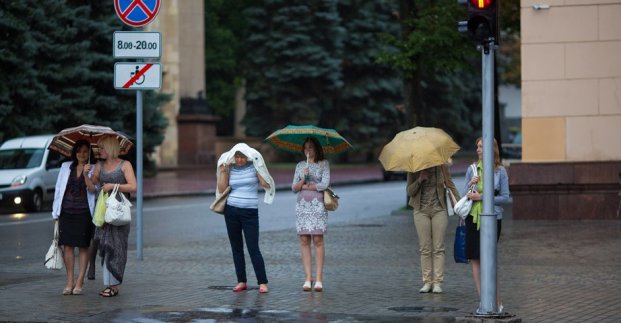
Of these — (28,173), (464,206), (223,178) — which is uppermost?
(223,178)

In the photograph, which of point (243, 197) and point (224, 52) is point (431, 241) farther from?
point (224, 52)

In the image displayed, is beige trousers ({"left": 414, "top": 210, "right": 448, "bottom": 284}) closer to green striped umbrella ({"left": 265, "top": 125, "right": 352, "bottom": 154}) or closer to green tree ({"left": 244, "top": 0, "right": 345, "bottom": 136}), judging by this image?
green striped umbrella ({"left": 265, "top": 125, "right": 352, "bottom": 154})

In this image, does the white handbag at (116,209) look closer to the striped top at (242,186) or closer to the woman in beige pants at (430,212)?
the striped top at (242,186)

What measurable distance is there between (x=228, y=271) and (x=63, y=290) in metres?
2.81

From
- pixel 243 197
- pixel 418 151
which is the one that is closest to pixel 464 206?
pixel 418 151

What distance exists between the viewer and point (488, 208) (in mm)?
11570

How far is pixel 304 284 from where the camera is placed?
1459cm

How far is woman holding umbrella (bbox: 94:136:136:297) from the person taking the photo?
45.7ft

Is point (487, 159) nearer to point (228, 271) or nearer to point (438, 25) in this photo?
point (228, 271)

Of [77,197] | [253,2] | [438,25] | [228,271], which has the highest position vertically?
[253,2]

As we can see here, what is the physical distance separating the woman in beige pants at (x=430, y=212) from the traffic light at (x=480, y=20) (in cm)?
297

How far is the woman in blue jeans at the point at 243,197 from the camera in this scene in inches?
567

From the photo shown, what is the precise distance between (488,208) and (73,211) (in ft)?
16.3

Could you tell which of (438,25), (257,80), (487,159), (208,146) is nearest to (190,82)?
(208,146)
